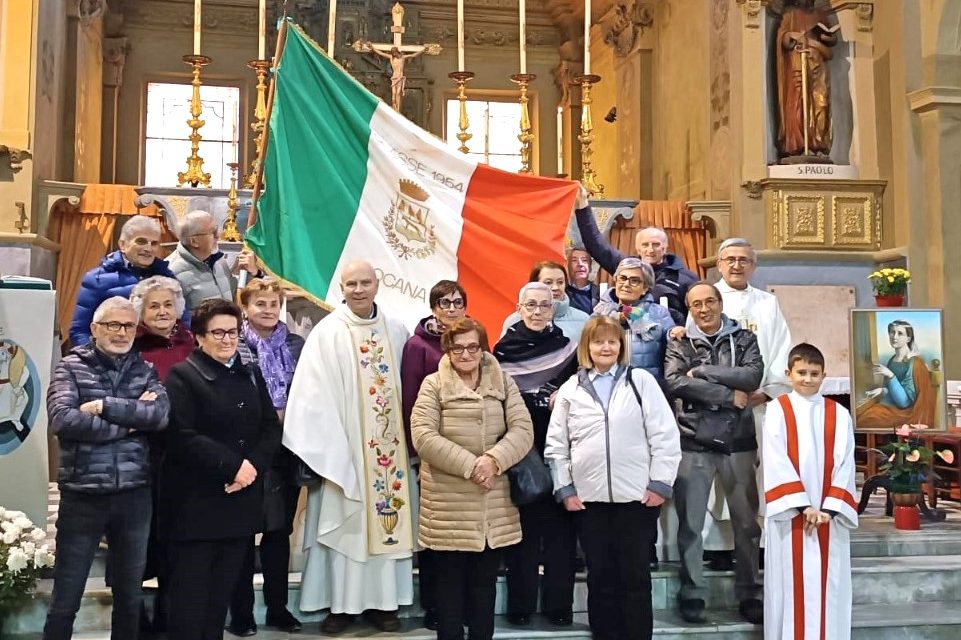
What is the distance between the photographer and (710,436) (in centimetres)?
434

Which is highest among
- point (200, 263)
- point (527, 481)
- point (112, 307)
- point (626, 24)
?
point (626, 24)

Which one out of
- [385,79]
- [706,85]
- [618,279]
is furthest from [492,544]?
[385,79]

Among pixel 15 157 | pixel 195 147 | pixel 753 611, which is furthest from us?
pixel 15 157

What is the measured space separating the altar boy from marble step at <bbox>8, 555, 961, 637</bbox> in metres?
0.57

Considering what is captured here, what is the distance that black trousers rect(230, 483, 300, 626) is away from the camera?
4.10 meters

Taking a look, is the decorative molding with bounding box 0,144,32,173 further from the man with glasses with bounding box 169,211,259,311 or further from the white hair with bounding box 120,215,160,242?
the white hair with bounding box 120,215,160,242

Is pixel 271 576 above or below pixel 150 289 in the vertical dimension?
below

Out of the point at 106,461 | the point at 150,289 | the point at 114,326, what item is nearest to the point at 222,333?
the point at 114,326

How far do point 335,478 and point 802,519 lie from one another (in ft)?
6.15

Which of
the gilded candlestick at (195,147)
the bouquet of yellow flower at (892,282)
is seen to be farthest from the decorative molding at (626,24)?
the gilded candlestick at (195,147)

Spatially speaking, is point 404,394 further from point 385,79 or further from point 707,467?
point 385,79

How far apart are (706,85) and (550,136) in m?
3.54

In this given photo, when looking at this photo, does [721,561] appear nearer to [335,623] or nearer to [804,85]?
[335,623]

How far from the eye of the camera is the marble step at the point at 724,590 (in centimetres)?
426
